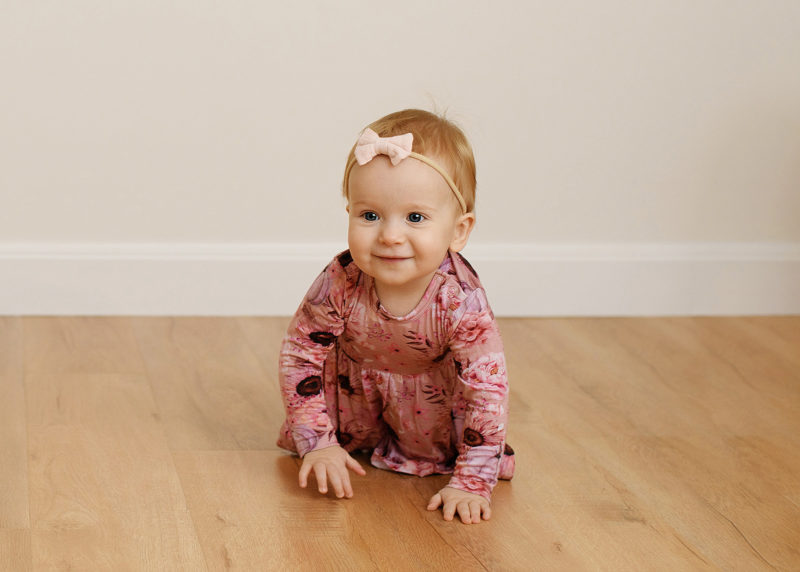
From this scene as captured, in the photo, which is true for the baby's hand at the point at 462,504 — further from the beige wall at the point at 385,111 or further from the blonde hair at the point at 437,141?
the beige wall at the point at 385,111

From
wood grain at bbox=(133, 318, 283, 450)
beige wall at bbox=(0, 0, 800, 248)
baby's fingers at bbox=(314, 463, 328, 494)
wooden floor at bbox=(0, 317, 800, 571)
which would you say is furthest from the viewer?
beige wall at bbox=(0, 0, 800, 248)

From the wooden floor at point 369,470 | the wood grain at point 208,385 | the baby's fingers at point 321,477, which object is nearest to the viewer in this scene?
the wooden floor at point 369,470

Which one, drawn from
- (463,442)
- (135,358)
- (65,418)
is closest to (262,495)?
(463,442)

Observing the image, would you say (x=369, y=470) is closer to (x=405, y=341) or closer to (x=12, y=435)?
(x=405, y=341)

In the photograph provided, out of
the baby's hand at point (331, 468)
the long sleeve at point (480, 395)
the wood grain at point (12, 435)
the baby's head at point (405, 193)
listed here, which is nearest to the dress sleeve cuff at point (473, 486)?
the long sleeve at point (480, 395)

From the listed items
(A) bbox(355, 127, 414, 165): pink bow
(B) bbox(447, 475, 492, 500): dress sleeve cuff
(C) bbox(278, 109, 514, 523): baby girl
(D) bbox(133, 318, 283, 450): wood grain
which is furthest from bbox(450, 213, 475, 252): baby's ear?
(D) bbox(133, 318, 283, 450): wood grain

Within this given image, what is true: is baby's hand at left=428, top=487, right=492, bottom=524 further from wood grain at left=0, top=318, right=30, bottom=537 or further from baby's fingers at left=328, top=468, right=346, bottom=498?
wood grain at left=0, top=318, right=30, bottom=537

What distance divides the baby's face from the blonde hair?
0.9 inches

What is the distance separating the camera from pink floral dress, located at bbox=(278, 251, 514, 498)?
54.3 inches

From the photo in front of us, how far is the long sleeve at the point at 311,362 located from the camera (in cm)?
142

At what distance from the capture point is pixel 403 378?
1.45 metres

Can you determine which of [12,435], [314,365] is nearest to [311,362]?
[314,365]

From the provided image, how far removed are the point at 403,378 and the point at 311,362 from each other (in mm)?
124

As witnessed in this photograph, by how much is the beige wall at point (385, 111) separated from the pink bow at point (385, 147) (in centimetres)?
87
